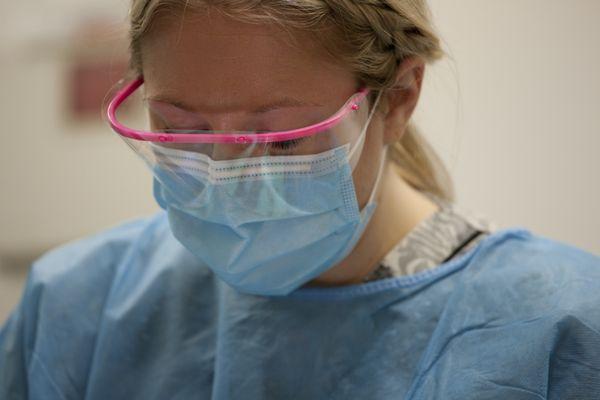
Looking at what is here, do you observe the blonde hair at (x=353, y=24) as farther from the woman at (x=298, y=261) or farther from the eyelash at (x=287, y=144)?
the eyelash at (x=287, y=144)

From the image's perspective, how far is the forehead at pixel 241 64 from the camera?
0.82 metres

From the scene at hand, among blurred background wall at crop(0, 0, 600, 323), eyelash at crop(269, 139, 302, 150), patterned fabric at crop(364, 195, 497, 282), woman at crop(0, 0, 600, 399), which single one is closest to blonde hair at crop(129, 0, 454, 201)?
woman at crop(0, 0, 600, 399)

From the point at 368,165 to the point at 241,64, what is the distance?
0.23 meters

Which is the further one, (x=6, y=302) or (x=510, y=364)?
(x=6, y=302)

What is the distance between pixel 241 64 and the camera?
0.82 meters

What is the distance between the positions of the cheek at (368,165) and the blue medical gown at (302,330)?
0.15 m

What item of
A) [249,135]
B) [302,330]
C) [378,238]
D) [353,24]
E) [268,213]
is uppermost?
[353,24]

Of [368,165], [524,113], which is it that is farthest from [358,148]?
[524,113]

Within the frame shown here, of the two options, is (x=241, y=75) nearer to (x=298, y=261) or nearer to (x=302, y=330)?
(x=298, y=261)

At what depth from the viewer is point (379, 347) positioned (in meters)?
0.98

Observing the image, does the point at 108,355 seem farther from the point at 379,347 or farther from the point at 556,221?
the point at 556,221

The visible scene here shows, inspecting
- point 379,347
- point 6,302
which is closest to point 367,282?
point 379,347

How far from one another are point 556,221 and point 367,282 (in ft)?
2.71

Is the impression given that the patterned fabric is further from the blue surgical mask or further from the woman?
the blue surgical mask
